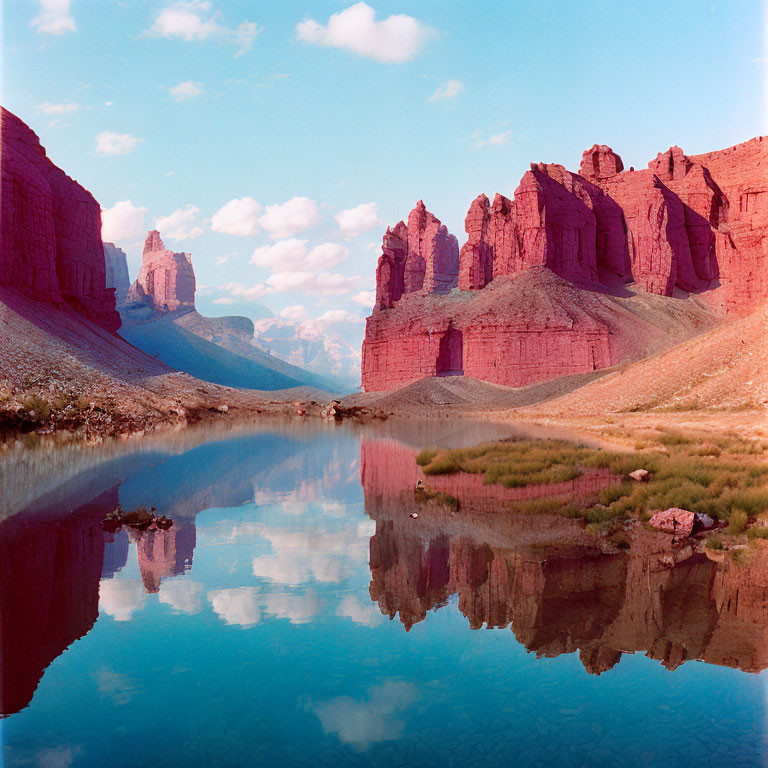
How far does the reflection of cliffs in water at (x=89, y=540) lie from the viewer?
6.68 meters

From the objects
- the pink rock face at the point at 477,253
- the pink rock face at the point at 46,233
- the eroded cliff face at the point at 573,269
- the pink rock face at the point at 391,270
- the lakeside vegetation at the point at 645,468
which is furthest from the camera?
the pink rock face at the point at 391,270

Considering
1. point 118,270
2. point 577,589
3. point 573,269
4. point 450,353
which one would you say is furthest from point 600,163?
point 118,270

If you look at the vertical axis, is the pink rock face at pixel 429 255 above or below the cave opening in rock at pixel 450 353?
above

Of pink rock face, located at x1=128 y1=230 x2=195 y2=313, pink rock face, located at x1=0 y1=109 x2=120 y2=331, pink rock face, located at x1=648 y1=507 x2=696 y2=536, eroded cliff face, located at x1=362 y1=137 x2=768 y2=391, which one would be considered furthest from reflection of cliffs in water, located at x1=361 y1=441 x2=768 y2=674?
pink rock face, located at x1=128 y1=230 x2=195 y2=313

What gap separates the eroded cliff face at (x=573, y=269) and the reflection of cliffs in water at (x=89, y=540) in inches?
2308

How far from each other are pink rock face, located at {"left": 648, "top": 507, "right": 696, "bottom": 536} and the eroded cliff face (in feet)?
215

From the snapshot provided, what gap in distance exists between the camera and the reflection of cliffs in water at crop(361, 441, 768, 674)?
6871 millimetres

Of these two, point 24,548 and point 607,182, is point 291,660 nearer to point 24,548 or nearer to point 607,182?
point 24,548

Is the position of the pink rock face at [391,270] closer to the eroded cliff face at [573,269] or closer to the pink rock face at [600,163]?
the eroded cliff face at [573,269]

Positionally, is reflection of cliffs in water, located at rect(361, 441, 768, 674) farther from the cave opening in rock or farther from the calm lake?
the cave opening in rock

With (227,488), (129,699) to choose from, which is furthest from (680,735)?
(227,488)

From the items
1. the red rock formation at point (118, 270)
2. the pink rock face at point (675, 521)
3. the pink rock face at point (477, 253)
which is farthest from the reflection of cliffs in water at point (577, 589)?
the red rock formation at point (118, 270)

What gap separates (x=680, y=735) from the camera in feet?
16.8

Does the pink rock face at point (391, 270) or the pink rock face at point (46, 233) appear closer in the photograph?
the pink rock face at point (46, 233)
